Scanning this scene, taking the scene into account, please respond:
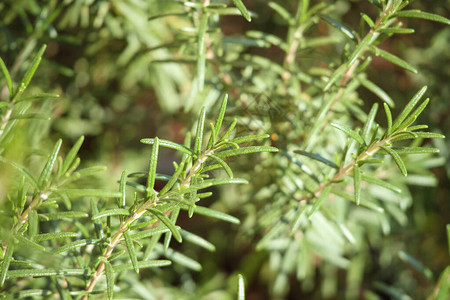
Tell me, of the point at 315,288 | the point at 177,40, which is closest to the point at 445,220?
the point at 315,288

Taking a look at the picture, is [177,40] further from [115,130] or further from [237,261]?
[237,261]

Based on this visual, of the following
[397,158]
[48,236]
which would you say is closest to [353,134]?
[397,158]

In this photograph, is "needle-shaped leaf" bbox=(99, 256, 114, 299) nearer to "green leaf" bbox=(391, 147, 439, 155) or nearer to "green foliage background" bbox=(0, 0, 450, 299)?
"green foliage background" bbox=(0, 0, 450, 299)

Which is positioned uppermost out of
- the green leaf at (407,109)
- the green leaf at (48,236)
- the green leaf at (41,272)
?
the green leaf at (407,109)

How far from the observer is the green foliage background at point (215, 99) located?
61cm

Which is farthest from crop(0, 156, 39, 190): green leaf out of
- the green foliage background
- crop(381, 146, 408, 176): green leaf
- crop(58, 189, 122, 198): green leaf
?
crop(381, 146, 408, 176): green leaf

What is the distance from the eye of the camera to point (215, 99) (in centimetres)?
62

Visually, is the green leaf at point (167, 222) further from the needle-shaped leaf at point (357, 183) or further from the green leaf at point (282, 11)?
the green leaf at point (282, 11)

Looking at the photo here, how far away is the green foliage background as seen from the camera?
0.61 m

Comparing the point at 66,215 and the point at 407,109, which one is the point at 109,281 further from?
the point at 407,109

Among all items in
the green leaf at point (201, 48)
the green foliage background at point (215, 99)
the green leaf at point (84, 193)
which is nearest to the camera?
the green leaf at point (84, 193)

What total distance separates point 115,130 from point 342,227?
0.58 metres

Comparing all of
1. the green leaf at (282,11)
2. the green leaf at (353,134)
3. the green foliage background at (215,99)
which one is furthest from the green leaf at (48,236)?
the green leaf at (282,11)

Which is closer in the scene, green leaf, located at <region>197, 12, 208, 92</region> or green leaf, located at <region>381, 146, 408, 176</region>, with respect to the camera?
green leaf, located at <region>381, 146, 408, 176</region>
